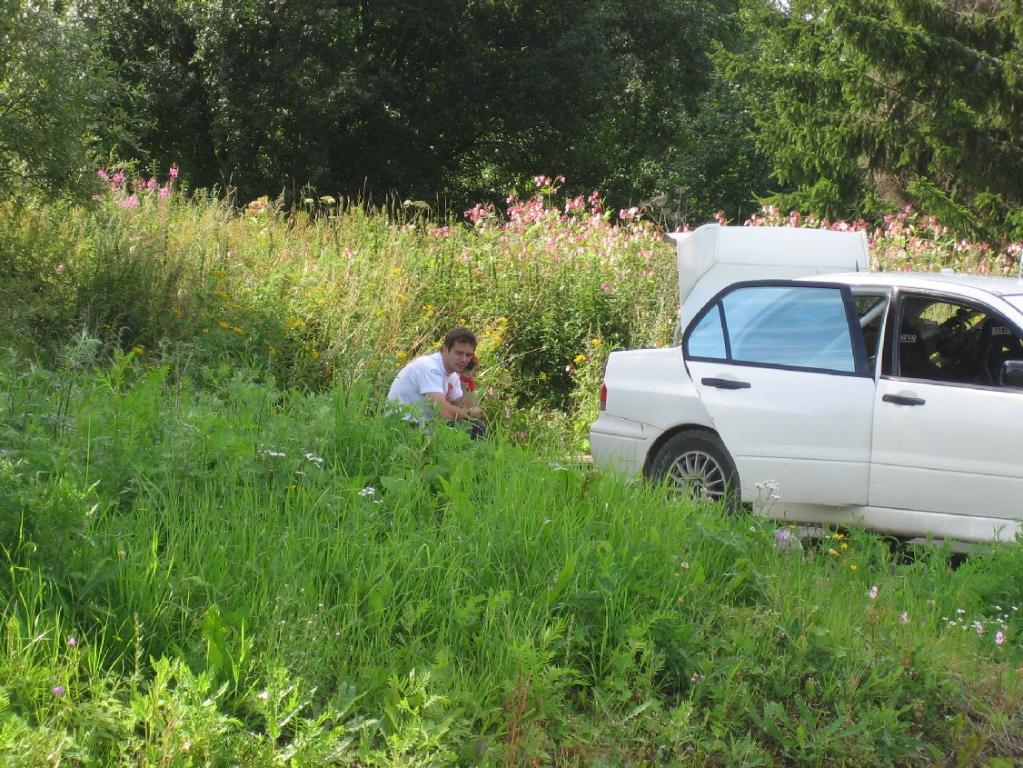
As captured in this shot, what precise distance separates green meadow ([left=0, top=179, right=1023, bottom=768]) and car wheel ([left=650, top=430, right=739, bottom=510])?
35.6 inches

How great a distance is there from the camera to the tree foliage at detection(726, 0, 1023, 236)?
19078 millimetres

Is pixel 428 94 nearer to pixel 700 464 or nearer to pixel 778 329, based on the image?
pixel 778 329

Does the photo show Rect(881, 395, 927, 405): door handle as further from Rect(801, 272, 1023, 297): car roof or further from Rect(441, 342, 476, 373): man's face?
Rect(441, 342, 476, 373): man's face

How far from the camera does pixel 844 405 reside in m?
7.03

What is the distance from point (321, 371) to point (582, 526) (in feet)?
17.8

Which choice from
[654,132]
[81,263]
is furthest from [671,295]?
[654,132]

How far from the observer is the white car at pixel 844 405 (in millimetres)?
6625

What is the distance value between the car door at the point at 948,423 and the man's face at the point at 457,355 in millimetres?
2537

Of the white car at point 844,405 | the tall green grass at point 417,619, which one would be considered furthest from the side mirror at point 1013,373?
the tall green grass at point 417,619

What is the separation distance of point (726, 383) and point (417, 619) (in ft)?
12.9

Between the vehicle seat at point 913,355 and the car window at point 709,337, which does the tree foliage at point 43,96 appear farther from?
the vehicle seat at point 913,355

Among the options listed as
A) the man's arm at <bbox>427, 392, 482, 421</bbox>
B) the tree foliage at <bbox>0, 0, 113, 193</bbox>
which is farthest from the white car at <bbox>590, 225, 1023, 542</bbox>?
the tree foliage at <bbox>0, 0, 113, 193</bbox>

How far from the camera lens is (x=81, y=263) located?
1059cm

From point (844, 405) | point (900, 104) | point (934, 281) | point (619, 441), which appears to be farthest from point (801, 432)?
point (900, 104)
